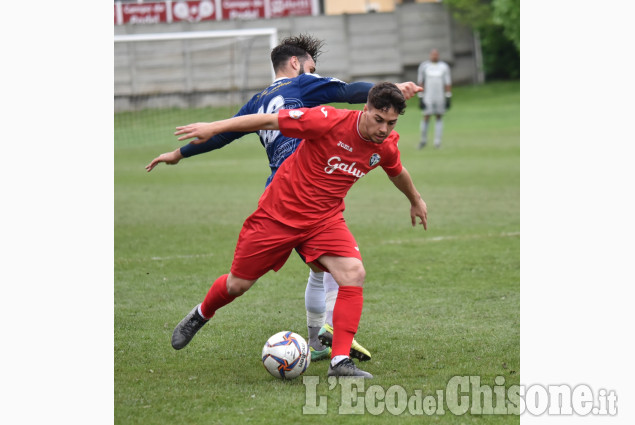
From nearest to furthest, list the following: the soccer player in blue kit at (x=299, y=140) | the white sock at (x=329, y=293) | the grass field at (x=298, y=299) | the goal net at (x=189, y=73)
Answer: the grass field at (x=298, y=299)
the soccer player in blue kit at (x=299, y=140)
the white sock at (x=329, y=293)
the goal net at (x=189, y=73)

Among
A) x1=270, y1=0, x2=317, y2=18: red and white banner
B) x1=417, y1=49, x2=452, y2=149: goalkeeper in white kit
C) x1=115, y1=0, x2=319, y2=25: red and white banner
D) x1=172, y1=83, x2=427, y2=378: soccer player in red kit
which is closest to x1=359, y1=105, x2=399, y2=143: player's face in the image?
x1=172, y1=83, x2=427, y2=378: soccer player in red kit

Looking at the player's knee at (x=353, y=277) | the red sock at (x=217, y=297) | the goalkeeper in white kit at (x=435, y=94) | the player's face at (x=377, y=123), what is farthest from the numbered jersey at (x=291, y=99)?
the goalkeeper in white kit at (x=435, y=94)

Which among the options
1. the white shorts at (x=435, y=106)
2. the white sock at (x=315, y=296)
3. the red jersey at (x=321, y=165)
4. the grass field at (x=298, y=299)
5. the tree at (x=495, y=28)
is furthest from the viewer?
the tree at (x=495, y=28)

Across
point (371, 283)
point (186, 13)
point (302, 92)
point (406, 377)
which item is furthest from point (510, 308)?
point (186, 13)

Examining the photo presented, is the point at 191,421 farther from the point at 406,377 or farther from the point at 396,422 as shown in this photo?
the point at 406,377

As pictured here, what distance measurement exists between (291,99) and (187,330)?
1.56 metres

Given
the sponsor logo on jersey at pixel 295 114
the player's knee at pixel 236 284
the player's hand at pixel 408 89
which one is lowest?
the player's knee at pixel 236 284

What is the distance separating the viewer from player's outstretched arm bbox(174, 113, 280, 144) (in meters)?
4.52

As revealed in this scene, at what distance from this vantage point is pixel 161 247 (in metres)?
9.08

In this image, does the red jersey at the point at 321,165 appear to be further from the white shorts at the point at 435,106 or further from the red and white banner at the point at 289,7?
the red and white banner at the point at 289,7

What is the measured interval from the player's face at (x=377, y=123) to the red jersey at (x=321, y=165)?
0.21 feet

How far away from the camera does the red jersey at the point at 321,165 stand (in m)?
4.75

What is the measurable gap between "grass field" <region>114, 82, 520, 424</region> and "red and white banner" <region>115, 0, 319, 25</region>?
21.1 m

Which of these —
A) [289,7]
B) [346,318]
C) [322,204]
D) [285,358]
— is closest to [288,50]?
[322,204]
